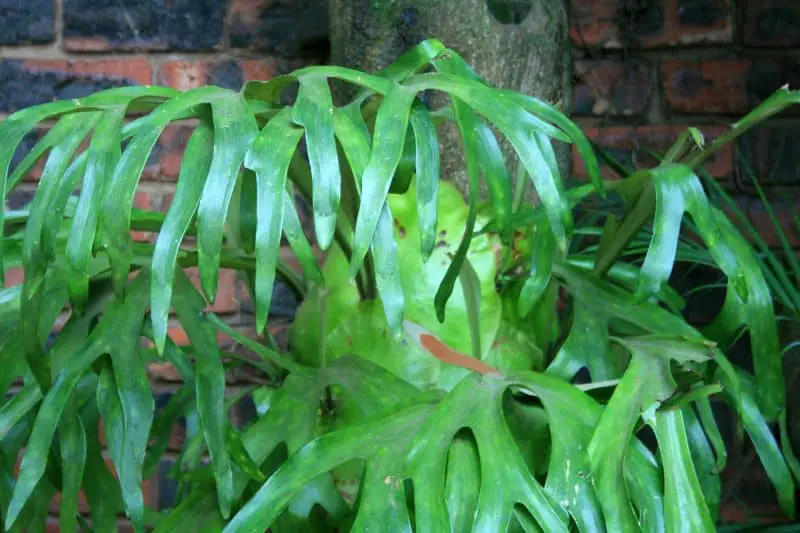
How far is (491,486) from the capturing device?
0.60 m

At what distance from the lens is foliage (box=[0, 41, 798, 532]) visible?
602mm

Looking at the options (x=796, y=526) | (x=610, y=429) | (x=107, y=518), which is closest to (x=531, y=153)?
(x=610, y=429)

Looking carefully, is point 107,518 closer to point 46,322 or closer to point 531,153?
point 46,322

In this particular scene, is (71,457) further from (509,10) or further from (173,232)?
(509,10)

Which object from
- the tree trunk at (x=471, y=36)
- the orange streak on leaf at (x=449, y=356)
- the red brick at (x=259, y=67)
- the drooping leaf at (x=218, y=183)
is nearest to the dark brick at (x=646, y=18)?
the tree trunk at (x=471, y=36)

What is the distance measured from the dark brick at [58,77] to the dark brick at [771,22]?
3.10 ft

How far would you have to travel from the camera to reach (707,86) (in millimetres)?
1404

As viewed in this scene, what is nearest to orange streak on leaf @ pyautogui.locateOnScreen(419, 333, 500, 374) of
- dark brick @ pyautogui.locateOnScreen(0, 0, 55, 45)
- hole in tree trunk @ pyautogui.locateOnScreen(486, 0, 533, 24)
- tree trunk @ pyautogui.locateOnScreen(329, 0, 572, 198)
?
tree trunk @ pyautogui.locateOnScreen(329, 0, 572, 198)

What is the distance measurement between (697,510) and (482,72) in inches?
22.3

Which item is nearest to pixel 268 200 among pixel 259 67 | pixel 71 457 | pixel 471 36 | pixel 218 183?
pixel 218 183

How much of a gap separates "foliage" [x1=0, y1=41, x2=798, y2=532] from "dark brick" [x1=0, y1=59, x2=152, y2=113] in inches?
25.3

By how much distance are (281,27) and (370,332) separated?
74 centimetres

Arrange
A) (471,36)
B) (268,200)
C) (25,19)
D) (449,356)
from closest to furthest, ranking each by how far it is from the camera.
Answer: (268,200) → (449,356) → (471,36) → (25,19)

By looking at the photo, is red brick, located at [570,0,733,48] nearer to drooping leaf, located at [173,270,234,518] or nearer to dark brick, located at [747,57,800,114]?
dark brick, located at [747,57,800,114]
